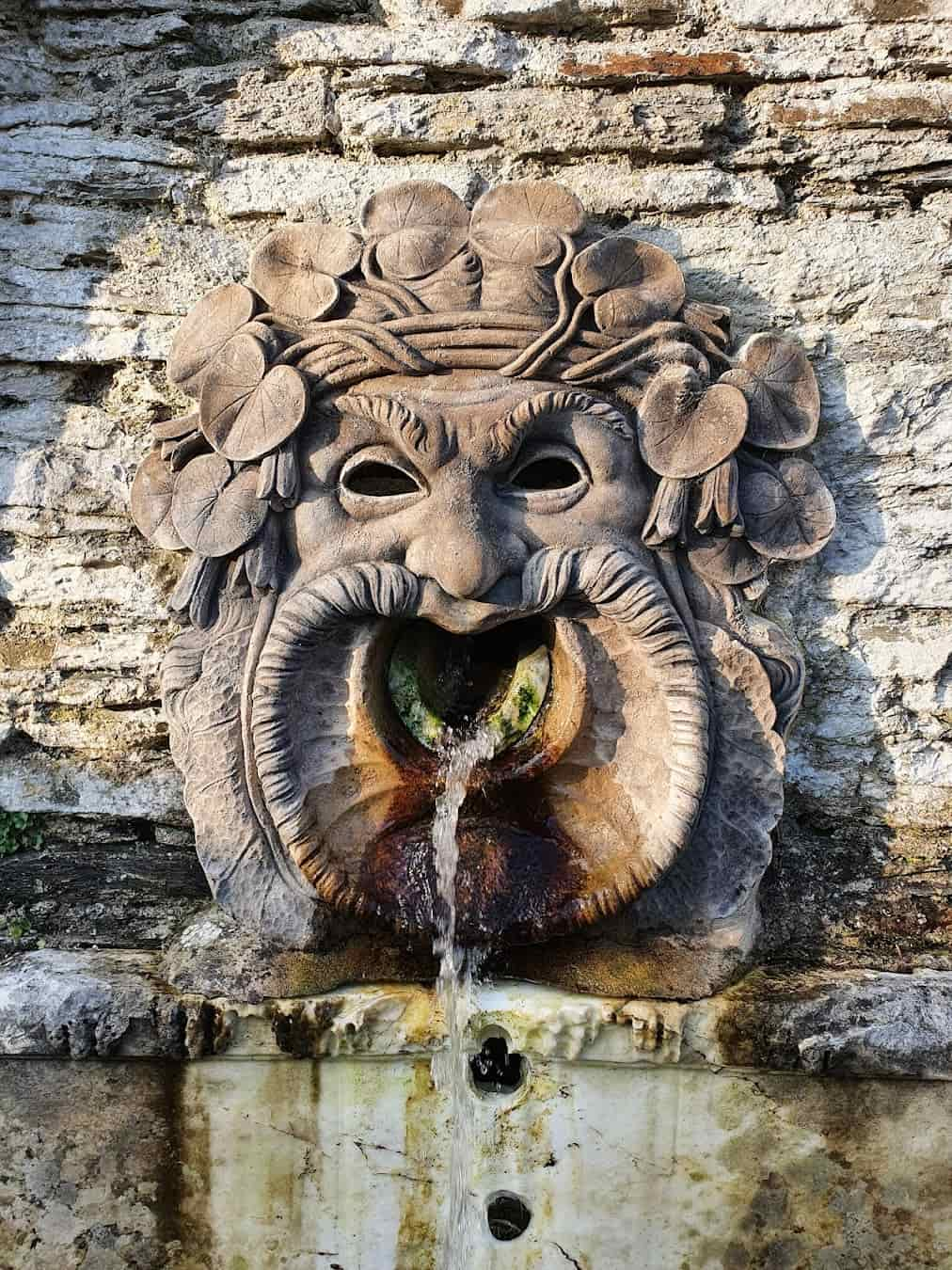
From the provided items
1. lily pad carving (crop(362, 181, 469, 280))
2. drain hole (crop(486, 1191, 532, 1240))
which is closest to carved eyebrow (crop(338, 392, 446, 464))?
lily pad carving (crop(362, 181, 469, 280))

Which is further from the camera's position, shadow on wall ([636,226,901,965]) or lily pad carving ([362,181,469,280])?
shadow on wall ([636,226,901,965])

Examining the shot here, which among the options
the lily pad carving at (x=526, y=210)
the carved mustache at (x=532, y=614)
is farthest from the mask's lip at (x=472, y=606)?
the lily pad carving at (x=526, y=210)

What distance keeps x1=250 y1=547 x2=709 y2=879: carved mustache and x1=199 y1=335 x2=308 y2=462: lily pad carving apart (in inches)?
10.8

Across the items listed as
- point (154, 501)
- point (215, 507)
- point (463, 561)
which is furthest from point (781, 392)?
point (154, 501)

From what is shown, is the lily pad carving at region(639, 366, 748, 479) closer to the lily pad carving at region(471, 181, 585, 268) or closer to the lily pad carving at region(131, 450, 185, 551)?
the lily pad carving at region(471, 181, 585, 268)

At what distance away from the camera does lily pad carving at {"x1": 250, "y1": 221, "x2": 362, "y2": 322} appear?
1846mm

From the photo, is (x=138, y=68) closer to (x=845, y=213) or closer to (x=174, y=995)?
(x=845, y=213)

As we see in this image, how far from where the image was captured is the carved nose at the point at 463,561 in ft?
5.65

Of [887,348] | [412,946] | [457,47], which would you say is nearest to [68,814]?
[412,946]

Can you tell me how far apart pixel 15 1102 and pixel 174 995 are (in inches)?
13.8

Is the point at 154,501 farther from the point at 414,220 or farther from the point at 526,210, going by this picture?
the point at 526,210

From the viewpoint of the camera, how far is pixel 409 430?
1760 millimetres

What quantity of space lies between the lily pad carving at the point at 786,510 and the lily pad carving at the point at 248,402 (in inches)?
32.7

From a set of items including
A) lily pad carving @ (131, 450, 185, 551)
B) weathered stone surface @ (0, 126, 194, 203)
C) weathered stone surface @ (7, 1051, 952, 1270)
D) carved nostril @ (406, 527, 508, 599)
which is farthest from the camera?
weathered stone surface @ (0, 126, 194, 203)
